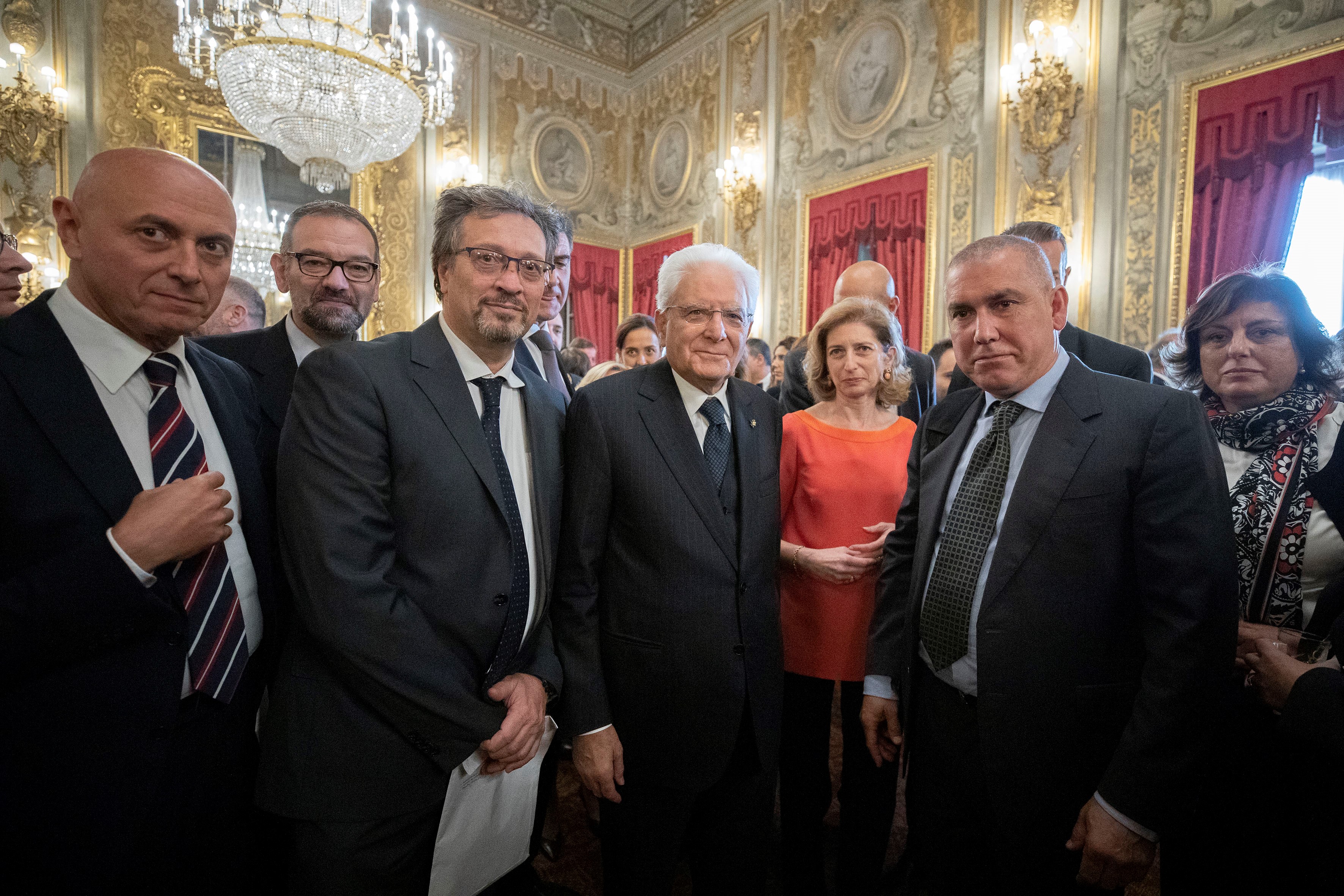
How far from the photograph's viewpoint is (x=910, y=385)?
2.25 metres

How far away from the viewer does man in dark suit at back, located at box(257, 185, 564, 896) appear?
124 centimetres

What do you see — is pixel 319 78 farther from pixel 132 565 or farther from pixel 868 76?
pixel 132 565

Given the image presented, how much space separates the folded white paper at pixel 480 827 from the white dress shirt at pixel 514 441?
0.30 m

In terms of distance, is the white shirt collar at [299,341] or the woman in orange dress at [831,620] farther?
the white shirt collar at [299,341]

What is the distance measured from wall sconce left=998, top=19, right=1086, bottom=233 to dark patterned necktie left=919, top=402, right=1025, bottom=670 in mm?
4822

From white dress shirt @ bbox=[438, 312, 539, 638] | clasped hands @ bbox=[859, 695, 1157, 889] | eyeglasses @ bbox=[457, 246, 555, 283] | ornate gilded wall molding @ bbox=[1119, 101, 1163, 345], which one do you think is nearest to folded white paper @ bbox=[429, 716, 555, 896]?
white dress shirt @ bbox=[438, 312, 539, 638]

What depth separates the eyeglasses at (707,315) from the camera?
5.33 ft

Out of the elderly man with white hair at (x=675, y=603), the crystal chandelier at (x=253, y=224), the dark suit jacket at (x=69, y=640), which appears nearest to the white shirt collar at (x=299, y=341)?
the dark suit jacket at (x=69, y=640)

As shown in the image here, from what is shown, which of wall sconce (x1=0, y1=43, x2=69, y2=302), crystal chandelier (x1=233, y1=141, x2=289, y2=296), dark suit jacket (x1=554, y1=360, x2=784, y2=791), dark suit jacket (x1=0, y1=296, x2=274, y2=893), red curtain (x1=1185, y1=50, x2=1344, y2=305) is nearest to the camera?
dark suit jacket (x1=0, y1=296, x2=274, y2=893)

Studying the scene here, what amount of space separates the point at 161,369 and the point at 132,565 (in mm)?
423

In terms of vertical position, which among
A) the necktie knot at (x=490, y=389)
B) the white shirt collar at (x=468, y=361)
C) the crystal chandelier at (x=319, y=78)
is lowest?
the necktie knot at (x=490, y=389)

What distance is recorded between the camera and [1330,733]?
45.1 inches

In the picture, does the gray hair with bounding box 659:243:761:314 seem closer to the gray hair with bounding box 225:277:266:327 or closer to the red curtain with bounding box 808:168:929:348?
the gray hair with bounding box 225:277:266:327

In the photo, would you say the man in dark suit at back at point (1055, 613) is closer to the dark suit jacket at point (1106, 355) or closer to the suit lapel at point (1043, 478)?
the suit lapel at point (1043, 478)
